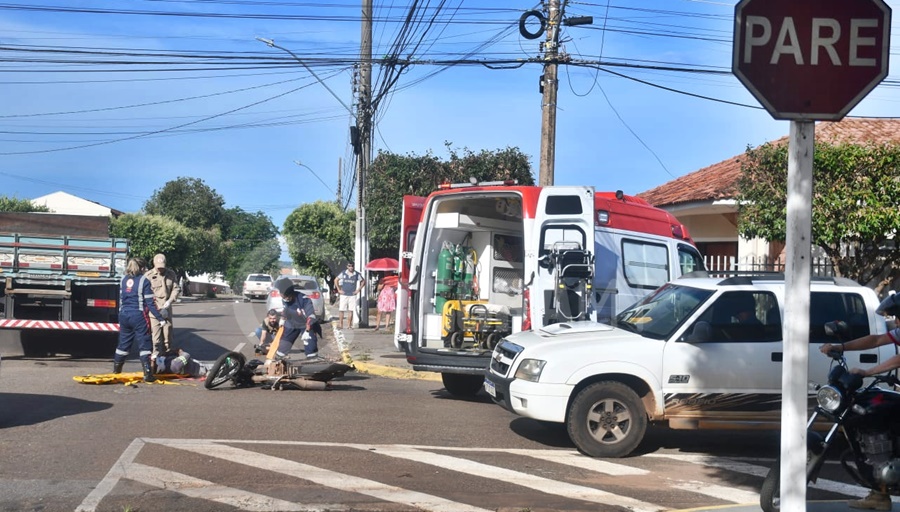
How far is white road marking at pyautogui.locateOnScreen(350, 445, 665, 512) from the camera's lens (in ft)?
22.3

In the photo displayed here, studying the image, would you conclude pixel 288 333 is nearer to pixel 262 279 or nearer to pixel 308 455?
pixel 308 455

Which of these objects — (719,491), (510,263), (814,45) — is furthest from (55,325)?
(814,45)

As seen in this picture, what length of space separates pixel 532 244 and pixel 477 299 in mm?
2148

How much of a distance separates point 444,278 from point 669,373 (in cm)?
446

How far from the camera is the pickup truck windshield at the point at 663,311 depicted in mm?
8836

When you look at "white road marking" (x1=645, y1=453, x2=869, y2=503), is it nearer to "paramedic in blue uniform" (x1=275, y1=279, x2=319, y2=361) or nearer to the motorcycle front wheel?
"paramedic in blue uniform" (x1=275, y1=279, x2=319, y2=361)

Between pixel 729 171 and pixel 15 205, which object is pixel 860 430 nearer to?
pixel 729 171

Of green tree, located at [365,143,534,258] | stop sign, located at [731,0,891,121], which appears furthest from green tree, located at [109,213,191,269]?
stop sign, located at [731,0,891,121]

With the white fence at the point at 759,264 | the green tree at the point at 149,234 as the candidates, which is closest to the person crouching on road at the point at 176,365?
the white fence at the point at 759,264

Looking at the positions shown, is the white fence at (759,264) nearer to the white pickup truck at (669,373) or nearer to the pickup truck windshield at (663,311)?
the pickup truck windshield at (663,311)

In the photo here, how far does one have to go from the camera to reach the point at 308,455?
26.0 feet

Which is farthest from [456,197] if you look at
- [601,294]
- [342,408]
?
[342,408]

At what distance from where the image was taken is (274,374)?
1210 cm

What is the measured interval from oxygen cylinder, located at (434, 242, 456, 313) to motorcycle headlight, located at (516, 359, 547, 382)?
365 centimetres
